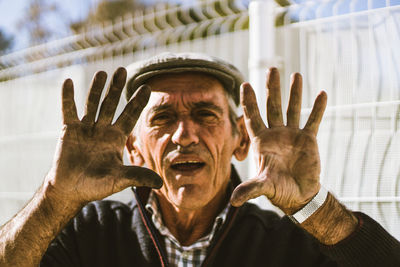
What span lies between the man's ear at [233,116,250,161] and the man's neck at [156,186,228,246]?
7.1 inches

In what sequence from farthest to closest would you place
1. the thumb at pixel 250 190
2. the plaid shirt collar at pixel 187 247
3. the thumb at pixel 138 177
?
1. the plaid shirt collar at pixel 187 247
2. the thumb at pixel 138 177
3. the thumb at pixel 250 190

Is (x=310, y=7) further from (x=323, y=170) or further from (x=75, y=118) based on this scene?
(x=75, y=118)

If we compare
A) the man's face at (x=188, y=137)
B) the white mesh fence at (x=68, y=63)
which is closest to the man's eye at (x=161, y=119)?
the man's face at (x=188, y=137)

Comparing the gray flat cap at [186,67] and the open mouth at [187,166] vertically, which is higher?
the gray flat cap at [186,67]

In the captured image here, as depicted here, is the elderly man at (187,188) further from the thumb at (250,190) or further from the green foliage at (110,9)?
the green foliage at (110,9)

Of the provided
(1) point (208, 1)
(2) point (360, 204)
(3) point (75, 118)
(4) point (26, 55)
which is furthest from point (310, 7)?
(4) point (26, 55)

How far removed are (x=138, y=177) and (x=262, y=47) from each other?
1.65 meters

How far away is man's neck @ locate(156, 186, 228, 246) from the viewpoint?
236 centimetres

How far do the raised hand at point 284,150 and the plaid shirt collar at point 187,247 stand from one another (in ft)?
1.70

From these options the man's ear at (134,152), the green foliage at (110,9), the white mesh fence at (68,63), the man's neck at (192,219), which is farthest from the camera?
the green foliage at (110,9)

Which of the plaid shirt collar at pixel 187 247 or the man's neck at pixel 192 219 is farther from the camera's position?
the man's neck at pixel 192 219

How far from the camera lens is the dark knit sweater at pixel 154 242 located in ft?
7.23

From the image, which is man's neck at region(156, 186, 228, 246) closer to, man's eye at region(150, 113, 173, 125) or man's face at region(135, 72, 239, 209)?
man's face at region(135, 72, 239, 209)

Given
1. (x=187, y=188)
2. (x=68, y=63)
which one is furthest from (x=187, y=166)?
(x=68, y=63)
